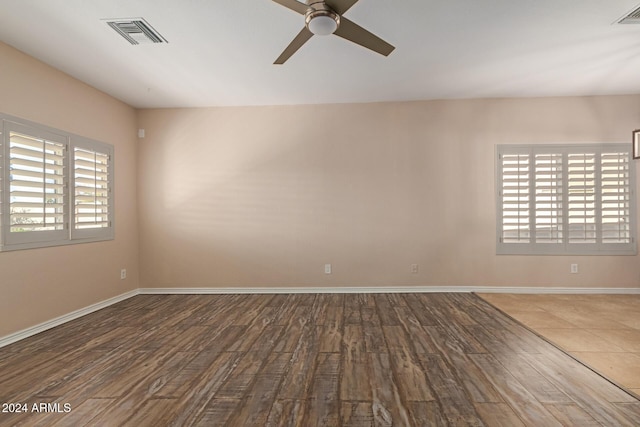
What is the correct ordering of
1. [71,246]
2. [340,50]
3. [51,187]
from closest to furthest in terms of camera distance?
[340,50], [51,187], [71,246]

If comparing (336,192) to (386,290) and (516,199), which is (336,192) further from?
(516,199)

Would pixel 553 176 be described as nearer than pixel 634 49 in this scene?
No

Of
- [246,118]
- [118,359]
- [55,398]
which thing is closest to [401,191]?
[246,118]

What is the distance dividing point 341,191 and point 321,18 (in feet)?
9.80

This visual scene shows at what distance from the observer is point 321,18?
6.91ft

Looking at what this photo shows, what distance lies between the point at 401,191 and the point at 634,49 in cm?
280

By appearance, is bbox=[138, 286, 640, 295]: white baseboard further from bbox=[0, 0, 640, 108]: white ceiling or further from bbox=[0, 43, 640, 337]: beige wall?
bbox=[0, 0, 640, 108]: white ceiling

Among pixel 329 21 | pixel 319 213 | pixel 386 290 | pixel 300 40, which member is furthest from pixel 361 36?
pixel 386 290

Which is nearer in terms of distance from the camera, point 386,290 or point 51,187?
point 51,187

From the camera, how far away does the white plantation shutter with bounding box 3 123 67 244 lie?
313 centimetres

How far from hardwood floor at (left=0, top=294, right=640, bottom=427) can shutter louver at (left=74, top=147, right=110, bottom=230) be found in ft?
3.92

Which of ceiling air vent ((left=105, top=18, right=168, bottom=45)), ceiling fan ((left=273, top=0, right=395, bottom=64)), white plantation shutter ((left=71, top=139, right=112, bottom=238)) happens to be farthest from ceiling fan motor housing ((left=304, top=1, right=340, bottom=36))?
white plantation shutter ((left=71, top=139, right=112, bottom=238))

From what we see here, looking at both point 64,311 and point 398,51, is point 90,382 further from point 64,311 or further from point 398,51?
point 398,51

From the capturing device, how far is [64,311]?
373 cm
